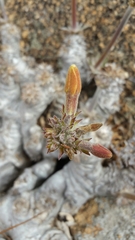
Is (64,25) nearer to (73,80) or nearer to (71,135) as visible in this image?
(73,80)

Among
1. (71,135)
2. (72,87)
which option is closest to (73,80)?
(72,87)

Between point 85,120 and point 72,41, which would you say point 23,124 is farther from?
point 72,41

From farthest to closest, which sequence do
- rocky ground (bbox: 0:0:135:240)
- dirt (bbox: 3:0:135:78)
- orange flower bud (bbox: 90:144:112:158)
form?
dirt (bbox: 3:0:135:78) → rocky ground (bbox: 0:0:135:240) → orange flower bud (bbox: 90:144:112:158)

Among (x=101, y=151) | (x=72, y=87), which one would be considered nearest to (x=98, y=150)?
(x=101, y=151)

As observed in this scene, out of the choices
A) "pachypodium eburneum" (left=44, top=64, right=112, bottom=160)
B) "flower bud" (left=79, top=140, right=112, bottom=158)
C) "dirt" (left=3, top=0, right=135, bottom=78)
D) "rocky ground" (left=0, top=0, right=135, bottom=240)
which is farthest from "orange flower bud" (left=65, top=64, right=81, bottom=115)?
"dirt" (left=3, top=0, right=135, bottom=78)

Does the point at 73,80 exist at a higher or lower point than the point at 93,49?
higher

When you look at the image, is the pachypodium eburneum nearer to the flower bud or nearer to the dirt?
the flower bud

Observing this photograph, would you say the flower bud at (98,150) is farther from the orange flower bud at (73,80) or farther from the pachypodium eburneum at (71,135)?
the orange flower bud at (73,80)

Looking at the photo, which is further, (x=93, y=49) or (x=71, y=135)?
(x=93, y=49)

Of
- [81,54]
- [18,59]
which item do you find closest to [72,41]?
[81,54]
